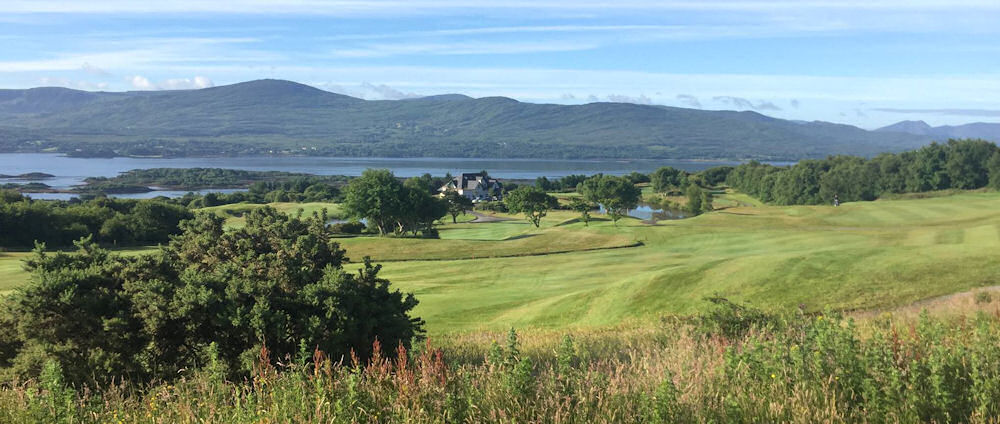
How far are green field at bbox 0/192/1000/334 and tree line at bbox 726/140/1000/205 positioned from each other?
6891 cm

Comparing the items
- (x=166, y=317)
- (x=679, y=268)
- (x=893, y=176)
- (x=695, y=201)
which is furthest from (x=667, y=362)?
(x=893, y=176)

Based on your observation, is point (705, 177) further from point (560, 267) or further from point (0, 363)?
point (0, 363)

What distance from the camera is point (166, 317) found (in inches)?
398

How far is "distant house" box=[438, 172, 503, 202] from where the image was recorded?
→ 170 metres

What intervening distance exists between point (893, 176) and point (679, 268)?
435 feet

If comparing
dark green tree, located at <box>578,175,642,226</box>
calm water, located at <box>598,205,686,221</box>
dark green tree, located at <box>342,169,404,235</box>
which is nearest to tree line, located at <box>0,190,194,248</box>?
dark green tree, located at <box>342,169,404,235</box>

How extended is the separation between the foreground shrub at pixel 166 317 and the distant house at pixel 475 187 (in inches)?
6021

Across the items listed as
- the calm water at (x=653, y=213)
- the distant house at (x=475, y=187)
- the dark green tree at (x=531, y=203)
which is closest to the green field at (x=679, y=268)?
the dark green tree at (x=531, y=203)

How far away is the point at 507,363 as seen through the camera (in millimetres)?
6914

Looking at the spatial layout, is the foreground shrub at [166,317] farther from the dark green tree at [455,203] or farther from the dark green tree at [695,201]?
the dark green tree at [695,201]

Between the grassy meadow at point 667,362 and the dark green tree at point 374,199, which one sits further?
the dark green tree at point 374,199

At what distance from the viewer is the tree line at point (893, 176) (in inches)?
5251

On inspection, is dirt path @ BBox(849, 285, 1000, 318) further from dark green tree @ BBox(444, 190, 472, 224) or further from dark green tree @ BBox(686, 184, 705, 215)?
dark green tree @ BBox(686, 184, 705, 215)

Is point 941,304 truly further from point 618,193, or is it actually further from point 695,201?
point 695,201
